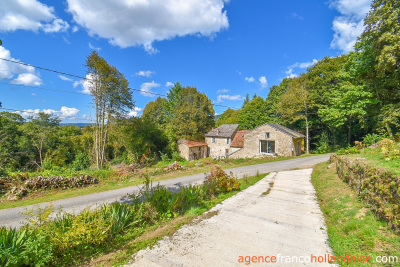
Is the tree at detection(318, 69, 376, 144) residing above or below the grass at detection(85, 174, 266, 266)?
above

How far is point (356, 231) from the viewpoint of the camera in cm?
390

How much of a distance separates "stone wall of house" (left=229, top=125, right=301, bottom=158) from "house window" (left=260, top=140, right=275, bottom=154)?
46 cm

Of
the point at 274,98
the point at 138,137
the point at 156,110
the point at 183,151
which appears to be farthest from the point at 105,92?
the point at 274,98

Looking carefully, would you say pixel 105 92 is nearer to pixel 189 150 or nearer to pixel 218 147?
pixel 189 150

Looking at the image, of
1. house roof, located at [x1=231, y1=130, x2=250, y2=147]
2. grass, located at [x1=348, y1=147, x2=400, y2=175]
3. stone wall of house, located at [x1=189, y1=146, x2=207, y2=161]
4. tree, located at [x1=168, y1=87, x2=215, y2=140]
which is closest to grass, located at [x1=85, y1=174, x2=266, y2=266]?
grass, located at [x1=348, y1=147, x2=400, y2=175]

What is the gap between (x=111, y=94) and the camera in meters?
18.6

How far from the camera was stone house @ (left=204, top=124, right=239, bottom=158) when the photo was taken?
30.1 metres

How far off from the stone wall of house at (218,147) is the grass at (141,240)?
972 inches

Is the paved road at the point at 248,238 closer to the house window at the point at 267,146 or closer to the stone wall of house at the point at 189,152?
the house window at the point at 267,146

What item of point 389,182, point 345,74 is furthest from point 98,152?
point 345,74

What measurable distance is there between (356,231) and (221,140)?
26.9 m

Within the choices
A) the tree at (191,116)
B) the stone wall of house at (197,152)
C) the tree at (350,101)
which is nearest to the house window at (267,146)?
the tree at (350,101)

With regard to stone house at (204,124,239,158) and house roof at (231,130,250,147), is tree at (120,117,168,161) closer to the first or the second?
stone house at (204,124,239,158)

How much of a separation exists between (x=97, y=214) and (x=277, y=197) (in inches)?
253
